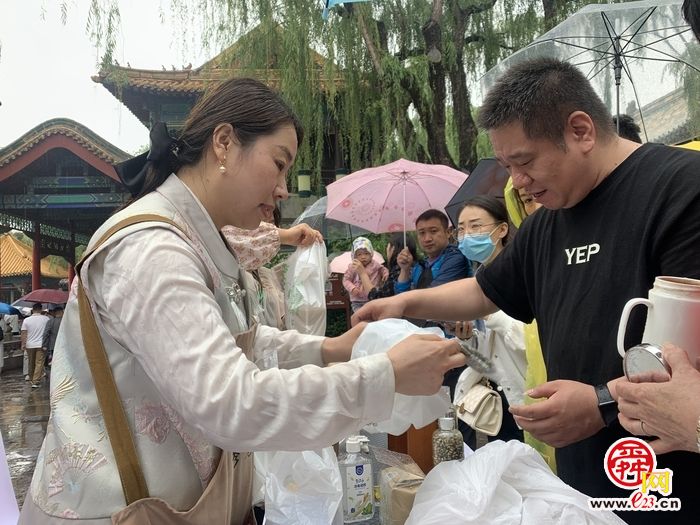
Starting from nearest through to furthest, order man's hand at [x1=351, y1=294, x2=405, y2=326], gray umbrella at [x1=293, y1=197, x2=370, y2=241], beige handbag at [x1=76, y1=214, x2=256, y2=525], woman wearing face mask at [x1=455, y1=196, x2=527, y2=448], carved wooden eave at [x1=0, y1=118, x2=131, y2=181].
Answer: beige handbag at [x1=76, y1=214, x2=256, y2=525]
man's hand at [x1=351, y1=294, x2=405, y2=326]
woman wearing face mask at [x1=455, y1=196, x2=527, y2=448]
gray umbrella at [x1=293, y1=197, x2=370, y2=241]
carved wooden eave at [x1=0, y1=118, x2=131, y2=181]

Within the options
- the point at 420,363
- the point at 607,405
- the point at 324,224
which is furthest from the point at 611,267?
the point at 324,224

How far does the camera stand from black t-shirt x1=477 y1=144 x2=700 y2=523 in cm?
125

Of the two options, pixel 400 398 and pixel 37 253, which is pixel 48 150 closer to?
pixel 37 253

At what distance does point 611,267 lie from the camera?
1.37 m

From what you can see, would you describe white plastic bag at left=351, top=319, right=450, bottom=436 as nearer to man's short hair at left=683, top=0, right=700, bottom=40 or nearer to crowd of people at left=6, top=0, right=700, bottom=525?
crowd of people at left=6, top=0, right=700, bottom=525

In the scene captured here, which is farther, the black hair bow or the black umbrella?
the black umbrella

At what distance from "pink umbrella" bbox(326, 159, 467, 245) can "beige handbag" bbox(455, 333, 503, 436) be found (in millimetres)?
4136

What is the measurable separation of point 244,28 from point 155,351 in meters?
8.36

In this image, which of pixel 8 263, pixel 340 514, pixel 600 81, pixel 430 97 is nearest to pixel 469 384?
pixel 340 514

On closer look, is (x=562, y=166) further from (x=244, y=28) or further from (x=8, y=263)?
(x=8, y=263)

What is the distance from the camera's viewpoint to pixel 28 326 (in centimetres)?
1128

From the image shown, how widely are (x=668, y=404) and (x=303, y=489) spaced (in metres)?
1.18

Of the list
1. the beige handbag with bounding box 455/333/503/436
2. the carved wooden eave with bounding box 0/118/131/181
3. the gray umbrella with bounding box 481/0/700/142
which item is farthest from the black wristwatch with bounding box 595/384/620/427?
the carved wooden eave with bounding box 0/118/131/181

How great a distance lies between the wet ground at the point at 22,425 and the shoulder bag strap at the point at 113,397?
3.96m
